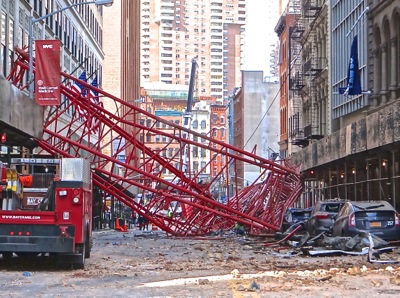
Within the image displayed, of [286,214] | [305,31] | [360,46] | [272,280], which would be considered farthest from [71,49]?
Answer: [272,280]

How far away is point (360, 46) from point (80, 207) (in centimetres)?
2868

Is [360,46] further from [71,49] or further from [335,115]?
[71,49]

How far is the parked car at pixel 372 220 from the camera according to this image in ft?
78.0

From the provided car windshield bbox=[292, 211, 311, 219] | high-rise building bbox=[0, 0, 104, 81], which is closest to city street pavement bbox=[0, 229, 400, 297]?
car windshield bbox=[292, 211, 311, 219]

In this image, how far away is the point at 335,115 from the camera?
51.2 metres

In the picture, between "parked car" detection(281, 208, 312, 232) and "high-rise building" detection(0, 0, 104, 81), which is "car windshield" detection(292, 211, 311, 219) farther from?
"high-rise building" detection(0, 0, 104, 81)

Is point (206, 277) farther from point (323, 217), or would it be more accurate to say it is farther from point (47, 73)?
point (47, 73)

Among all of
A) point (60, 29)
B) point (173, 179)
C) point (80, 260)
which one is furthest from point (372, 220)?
point (60, 29)

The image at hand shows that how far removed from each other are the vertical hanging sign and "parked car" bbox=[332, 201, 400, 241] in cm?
1135

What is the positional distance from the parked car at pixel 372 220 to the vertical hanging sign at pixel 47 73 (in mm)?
11351

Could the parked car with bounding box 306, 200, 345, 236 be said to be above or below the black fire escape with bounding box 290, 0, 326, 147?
below

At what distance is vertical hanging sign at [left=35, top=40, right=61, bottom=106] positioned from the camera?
1177 inches

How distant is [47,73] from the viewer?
30.3 metres

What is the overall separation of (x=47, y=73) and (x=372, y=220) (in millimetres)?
12814
